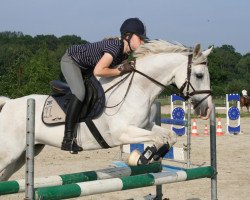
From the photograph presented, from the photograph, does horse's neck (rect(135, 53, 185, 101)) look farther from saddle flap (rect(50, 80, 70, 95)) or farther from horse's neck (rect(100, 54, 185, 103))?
saddle flap (rect(50, 80, 70, 95))

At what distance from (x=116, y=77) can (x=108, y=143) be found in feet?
2.14

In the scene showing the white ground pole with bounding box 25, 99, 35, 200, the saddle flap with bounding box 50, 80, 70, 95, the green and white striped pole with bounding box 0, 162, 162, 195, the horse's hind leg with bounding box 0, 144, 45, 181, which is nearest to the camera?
the white ground pole with bounding box 25, 99, 35, 200

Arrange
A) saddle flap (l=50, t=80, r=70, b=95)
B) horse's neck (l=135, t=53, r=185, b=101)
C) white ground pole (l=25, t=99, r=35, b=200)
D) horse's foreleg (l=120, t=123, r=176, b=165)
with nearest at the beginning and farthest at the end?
white ground pole (l=25, t=99, r=35, b=200) → horse's foreleg (l=120, t=123, r=176, b=165) → horse's neck (l=135, t=53, r=185, b=101) → saddle flap (l=50, t=80, r=70, b=95)

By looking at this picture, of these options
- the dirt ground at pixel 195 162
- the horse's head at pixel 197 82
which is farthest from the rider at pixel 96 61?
the dirt ground at pixel 195 162

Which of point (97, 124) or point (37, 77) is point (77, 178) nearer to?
point (97, 124)

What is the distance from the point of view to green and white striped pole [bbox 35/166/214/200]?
3.53 meters

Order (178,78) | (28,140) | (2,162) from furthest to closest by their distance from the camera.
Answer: (2,162), (178,78), (28,140)

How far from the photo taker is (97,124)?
16.1ft

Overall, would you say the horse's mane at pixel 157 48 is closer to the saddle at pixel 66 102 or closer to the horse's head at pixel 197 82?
the horse's head at pixel 197 82

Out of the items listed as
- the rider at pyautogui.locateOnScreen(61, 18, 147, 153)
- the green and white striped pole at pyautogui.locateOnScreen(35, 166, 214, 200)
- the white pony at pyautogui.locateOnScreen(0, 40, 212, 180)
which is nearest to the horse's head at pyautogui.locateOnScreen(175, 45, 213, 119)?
the white pony at pyautogui.locateOnScreen(0, 40, 212, 180)

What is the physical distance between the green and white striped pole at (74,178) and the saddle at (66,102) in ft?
1.84

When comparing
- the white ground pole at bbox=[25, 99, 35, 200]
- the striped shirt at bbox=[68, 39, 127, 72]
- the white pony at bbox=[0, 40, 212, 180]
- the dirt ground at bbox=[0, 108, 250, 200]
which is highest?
the striped shirt at bbox=[68, 39, 127, 72]

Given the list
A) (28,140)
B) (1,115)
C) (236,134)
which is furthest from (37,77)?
(28,140)

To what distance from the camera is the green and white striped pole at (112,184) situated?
11.6 ft
